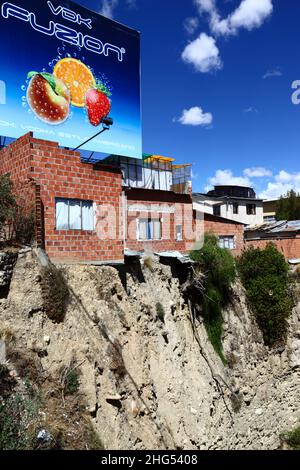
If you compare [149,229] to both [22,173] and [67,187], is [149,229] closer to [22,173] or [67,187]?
[67,187]

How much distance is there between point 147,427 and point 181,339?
13.5 feet

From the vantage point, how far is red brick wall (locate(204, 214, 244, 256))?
2136 centimetres

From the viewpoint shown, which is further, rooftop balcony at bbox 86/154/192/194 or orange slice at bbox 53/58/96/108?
rooftop balcony at bbox 86/154/192/194

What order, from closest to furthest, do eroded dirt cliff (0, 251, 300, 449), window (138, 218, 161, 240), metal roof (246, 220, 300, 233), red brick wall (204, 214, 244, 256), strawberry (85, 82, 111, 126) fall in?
eroded dirt cliff (0, 251, 300, 449) < window (138, 218, 161, 240) < strawberry (85, 82, 111, 126) < red brick wall (204, 214, 244, 256) < metal roof (246, 220, 300, 233)

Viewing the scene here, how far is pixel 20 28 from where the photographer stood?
1575 centimetres

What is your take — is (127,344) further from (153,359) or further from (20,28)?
(20,28)

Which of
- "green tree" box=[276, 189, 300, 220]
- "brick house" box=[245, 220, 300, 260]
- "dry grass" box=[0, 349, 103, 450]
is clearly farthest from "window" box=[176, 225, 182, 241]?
"green tree" box=[276, 189, 300, 220]

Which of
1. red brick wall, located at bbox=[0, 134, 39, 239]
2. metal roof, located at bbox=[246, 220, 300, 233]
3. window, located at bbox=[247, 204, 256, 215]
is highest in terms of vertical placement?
window, located at bbox=[247, 204, 256, 215]

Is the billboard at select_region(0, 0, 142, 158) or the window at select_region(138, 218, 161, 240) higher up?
the billboard at select_region(0, 0, 142, 158)

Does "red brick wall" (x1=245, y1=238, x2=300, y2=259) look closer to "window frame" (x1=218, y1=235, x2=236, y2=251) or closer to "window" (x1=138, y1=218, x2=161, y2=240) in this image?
"window frame" (x1=218, y1=235, x2=236, y2=251)

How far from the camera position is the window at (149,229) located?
58.6ft

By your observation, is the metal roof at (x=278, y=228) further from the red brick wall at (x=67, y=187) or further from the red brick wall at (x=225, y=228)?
the red brick wall at (x=67, y=187)

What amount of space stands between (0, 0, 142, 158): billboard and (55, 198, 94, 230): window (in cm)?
452

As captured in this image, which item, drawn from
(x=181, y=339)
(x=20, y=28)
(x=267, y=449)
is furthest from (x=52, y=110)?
(x=267, y=449)
